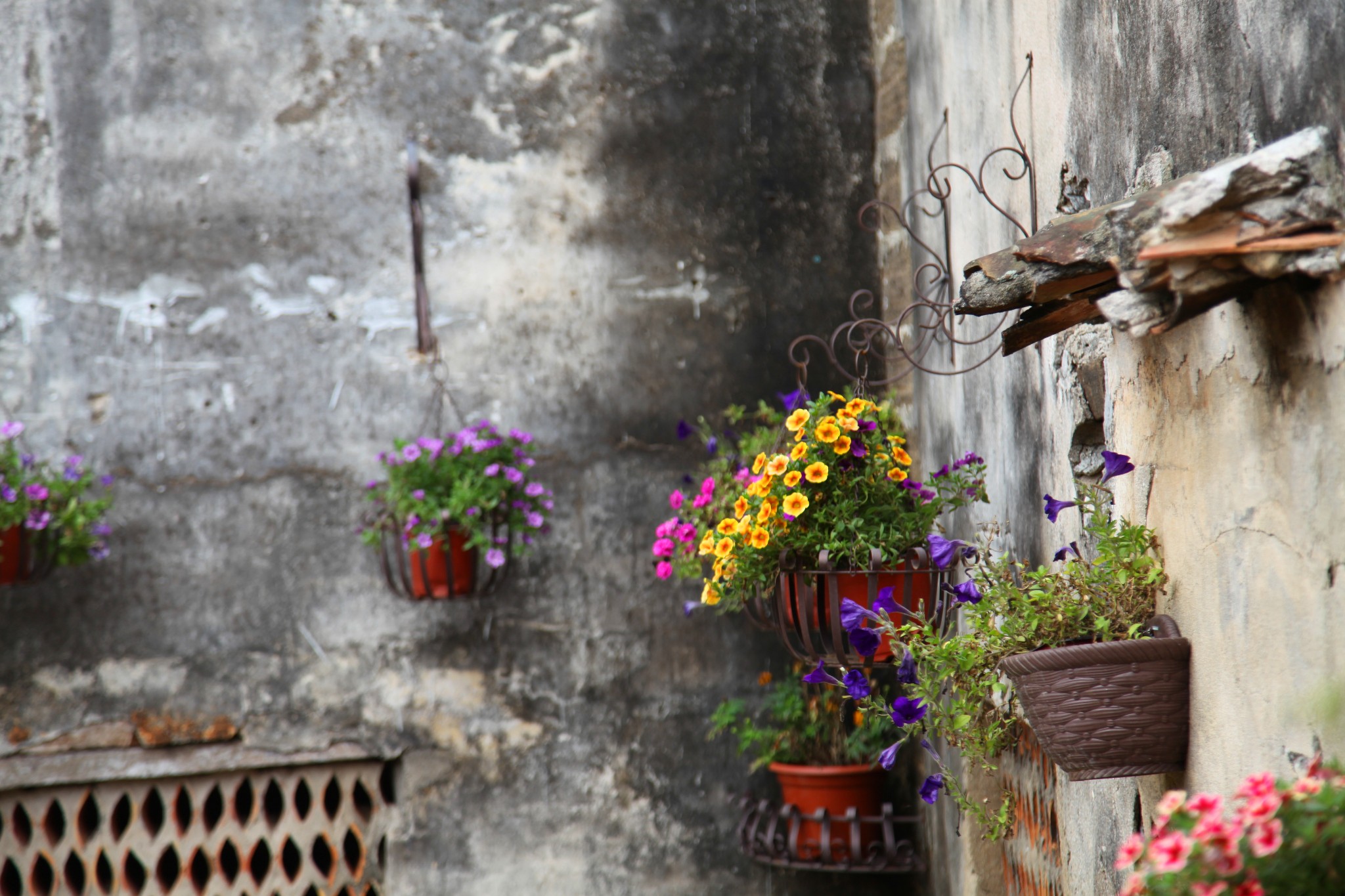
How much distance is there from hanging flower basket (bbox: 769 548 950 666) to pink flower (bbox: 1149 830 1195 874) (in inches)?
48.8

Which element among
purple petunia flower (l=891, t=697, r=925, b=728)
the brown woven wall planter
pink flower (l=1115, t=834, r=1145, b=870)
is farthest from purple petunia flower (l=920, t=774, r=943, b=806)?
pink flower (l=1115, t=834, r=1145, b=870)

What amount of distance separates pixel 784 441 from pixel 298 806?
86.3 inches

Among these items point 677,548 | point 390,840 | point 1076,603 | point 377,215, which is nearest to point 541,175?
point 377,215

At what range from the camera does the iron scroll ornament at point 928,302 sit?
2.28 m

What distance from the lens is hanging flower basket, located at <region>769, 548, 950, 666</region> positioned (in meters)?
2.24

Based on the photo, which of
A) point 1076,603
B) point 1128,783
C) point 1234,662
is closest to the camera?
point 1234,662

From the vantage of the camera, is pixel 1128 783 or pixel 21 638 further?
pixel 21 638

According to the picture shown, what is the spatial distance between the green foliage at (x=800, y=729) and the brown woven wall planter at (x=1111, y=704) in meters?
1.87

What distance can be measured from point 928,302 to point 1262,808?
1.39 metres

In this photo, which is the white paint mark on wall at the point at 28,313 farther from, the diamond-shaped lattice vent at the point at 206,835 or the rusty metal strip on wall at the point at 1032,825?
the rusty metal strip on wall at the point at 1032,825

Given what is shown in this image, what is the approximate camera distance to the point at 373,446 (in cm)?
361

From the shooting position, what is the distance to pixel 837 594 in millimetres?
2242

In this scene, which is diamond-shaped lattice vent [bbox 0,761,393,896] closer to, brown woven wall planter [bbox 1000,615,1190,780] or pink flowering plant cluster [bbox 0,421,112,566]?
pink flowering plant cluster [bbox 0,421,112,566]

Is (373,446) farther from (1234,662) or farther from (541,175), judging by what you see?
(1234,662)
